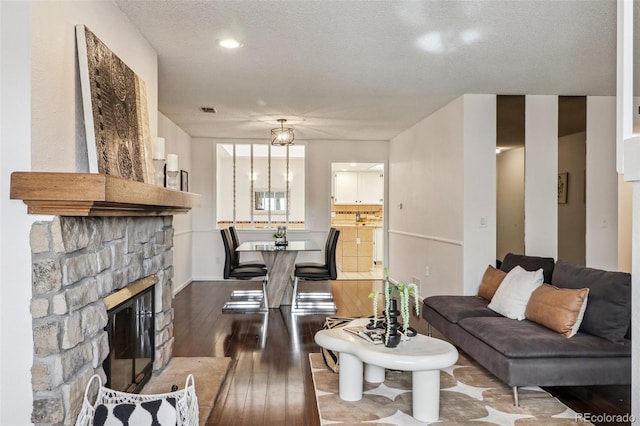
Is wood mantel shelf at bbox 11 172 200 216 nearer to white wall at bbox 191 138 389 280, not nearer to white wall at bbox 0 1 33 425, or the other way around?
white wall at bbox 0 1 33 425

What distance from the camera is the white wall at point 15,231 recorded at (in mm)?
1693

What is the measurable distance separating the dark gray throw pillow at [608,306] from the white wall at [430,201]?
1.75 meters

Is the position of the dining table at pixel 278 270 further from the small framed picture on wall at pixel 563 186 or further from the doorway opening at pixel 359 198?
Result: the doorway opening at pixel 359 198

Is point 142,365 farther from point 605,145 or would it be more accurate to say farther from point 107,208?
point 605,145

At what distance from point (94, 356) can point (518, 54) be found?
11.8 feet

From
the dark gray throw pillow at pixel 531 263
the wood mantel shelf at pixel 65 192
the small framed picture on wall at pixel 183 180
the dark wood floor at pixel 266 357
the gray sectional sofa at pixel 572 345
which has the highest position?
the small framed picture on wall at pixel 183 180

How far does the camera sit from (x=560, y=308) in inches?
118

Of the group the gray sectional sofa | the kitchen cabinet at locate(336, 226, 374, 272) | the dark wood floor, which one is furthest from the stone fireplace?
the kitchen cabinet at locate(336, 226, 374, 272)

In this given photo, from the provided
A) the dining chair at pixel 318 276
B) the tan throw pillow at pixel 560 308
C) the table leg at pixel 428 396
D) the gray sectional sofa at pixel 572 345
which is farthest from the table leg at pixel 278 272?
the table leg at pixel 428 396

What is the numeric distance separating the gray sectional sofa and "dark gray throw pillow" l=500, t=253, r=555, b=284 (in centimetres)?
52

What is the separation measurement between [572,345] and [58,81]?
3.21 meters

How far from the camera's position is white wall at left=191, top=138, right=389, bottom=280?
762 centimetres

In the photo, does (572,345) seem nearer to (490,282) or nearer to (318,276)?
(490,282)

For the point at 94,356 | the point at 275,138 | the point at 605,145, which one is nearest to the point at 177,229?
the point at 275,138
